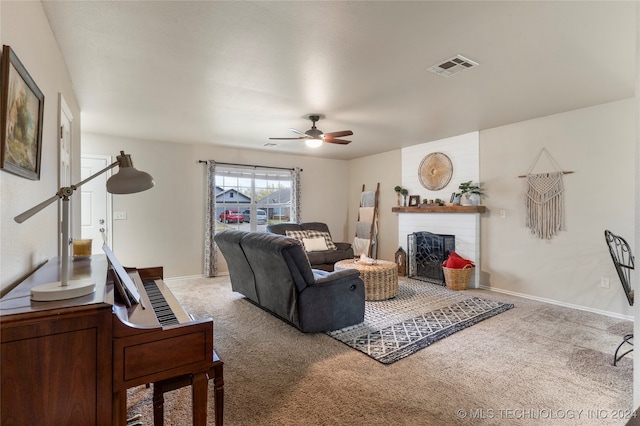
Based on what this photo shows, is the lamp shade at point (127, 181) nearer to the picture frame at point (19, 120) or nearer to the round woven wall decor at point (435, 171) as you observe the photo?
the picture frame at point (19, 120)

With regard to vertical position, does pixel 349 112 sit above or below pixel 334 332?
above

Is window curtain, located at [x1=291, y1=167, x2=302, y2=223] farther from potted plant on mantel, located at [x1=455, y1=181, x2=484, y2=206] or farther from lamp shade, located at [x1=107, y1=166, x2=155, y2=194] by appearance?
lamp shade, located at [x1=107, y1=166, x2=155, y2=194]

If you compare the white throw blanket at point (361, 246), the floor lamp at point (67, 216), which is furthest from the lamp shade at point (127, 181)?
the white throw blanket at point (361, 246)

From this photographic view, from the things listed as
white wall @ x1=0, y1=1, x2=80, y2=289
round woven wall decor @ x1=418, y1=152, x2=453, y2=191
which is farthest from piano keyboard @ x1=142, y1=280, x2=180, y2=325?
round woven wall decor @ x1=418, y1=152, x2=453, y2=191

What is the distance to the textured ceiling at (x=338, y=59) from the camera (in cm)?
191

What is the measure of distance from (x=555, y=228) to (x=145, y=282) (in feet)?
15.2

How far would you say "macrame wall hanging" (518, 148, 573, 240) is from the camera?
392 centimetres

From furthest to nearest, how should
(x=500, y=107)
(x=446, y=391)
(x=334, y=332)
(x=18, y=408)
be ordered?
1. (x=500, y=107)
2. (x=334, y=332)
3. (x=446, y=391)
4. (x=18, y=408)

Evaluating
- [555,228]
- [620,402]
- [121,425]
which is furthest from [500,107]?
[121,425]

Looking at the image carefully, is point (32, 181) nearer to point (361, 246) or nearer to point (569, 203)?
point (569, 203)

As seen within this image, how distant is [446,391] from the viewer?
2074 mm

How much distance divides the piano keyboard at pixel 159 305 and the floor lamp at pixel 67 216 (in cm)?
46

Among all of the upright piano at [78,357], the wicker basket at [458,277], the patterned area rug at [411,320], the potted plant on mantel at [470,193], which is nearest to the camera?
the upright piano at [78,357]

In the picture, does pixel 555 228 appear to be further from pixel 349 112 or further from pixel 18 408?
pixel 18 408
